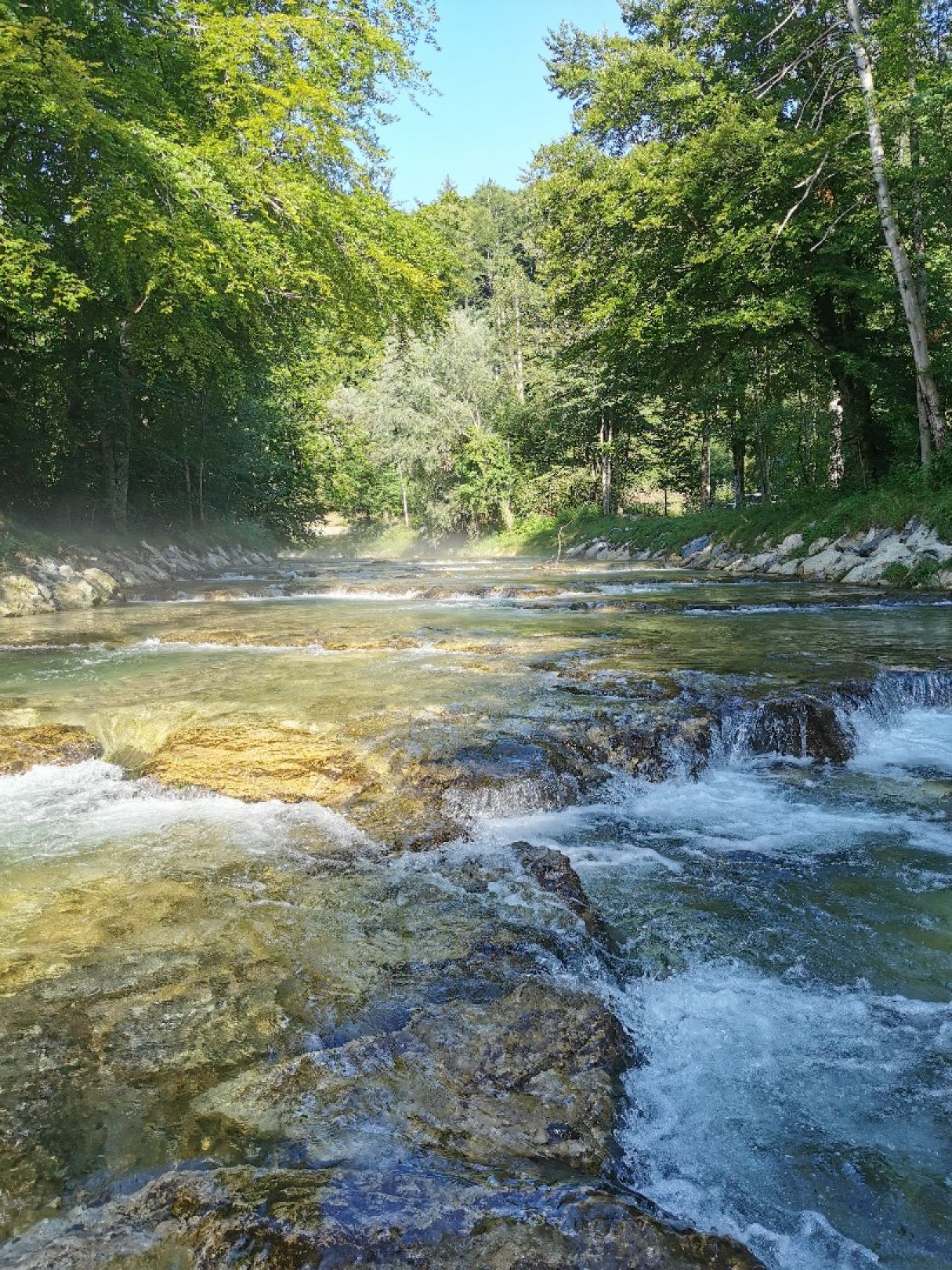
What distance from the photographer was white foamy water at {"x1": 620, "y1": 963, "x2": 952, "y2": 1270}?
217 centimetres

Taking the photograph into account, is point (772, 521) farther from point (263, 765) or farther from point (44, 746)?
point (44, 746)

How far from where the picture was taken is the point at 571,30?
27656 mm

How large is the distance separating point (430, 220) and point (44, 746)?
16737 millimetres

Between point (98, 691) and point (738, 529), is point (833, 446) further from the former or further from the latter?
point (98, 691)

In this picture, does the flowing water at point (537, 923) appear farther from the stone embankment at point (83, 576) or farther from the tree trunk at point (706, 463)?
the tree trunk at point (706, 463)

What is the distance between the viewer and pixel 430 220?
1841 cm

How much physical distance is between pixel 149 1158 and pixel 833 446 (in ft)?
70.0

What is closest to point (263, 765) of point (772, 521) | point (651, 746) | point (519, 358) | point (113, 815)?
point (113, 815)

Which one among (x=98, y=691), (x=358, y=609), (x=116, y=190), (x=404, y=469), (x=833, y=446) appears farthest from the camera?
(x=404, y=469)

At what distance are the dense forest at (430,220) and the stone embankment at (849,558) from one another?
4.86 ft

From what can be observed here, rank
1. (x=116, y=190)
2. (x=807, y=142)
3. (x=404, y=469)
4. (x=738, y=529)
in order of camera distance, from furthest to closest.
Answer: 1. (x=404, y=469)
2. (x=738, y=529)
3. (x=807, y=142)
4. (x=116, y=190)

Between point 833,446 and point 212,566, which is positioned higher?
point 833,446

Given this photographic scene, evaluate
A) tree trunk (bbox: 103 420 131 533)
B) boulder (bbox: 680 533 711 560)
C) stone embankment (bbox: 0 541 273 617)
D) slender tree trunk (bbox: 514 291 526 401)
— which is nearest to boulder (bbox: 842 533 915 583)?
boulder (bbox: 680 533 711 560)

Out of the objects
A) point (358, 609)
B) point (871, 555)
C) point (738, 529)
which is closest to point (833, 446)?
point (738, 529)
